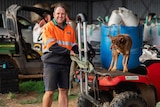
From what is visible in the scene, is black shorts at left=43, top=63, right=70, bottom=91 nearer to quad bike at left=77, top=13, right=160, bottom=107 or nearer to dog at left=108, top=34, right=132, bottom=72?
quad bike at left=77, top=13, right=160, bottom=107

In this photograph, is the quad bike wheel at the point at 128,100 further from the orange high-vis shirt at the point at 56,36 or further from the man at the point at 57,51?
the orange high-vis shirt at the point at 56,36

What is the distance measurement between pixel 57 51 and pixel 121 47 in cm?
86

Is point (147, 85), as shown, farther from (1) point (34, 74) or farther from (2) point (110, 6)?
(2) point (110, 6)

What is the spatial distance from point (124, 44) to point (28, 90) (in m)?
3.56

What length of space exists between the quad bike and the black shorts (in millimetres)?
229

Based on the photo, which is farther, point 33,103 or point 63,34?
point 33,103

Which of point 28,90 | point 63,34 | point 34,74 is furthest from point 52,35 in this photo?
point 34,74

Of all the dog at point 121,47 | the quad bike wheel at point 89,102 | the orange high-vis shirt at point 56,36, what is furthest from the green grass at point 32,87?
the orange high-vis shirt at point 56,36

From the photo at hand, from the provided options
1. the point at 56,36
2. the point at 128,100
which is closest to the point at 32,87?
the point at 56,36

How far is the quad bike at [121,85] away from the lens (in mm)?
4234

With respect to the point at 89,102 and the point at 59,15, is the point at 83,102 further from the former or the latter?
the point at 59,15

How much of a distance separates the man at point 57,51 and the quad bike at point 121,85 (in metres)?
0.17

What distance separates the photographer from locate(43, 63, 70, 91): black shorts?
14.6 ft

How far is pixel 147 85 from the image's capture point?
15.0ft
